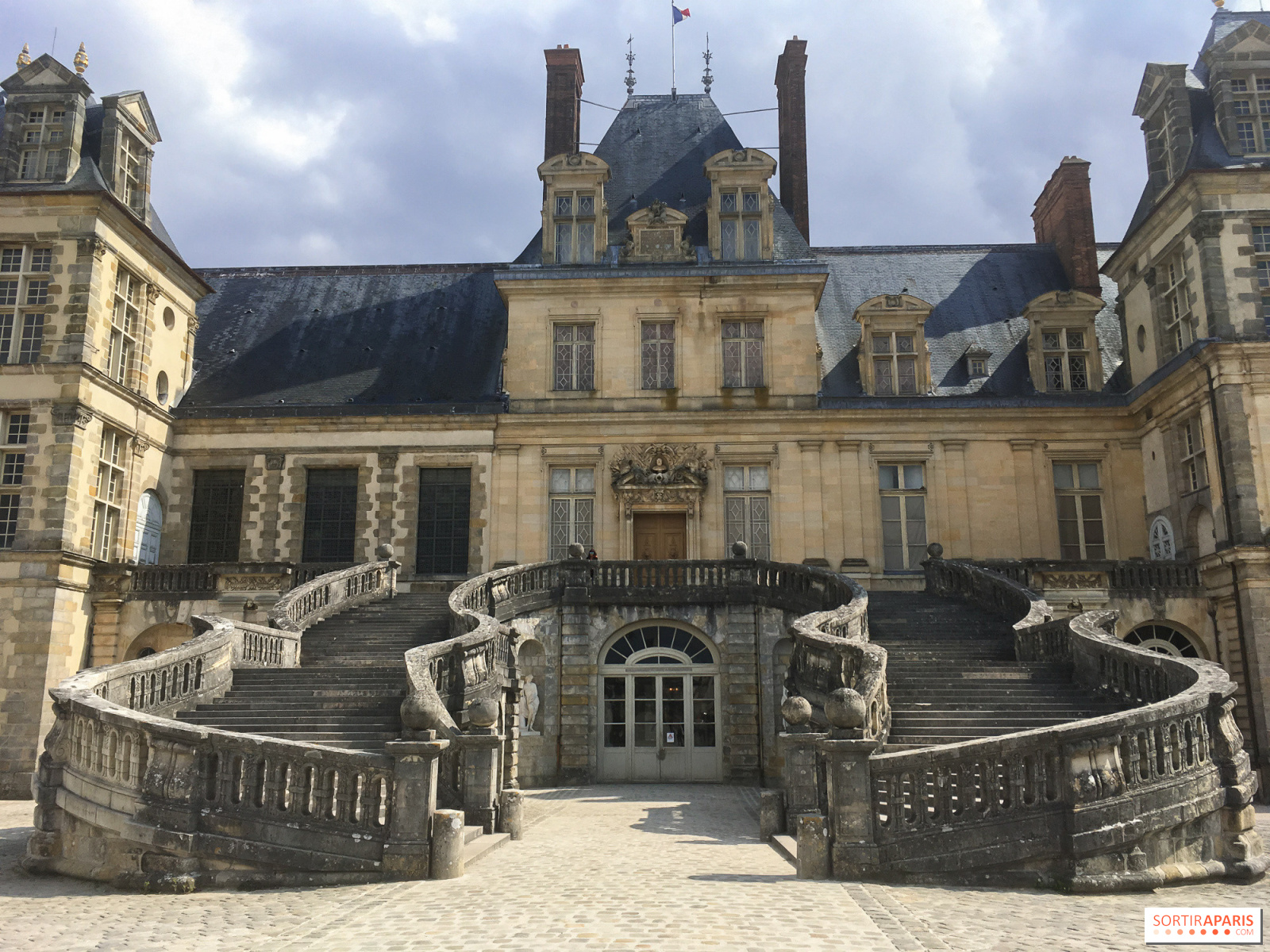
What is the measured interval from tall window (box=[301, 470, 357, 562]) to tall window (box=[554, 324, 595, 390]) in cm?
540

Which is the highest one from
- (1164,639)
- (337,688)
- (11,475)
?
(11,475)

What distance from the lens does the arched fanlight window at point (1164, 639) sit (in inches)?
843

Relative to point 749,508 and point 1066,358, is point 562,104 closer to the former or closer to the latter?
point 749,508

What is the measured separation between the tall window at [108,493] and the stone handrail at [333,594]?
5.33 m

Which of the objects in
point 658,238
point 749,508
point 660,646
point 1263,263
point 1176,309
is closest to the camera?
point 660,646

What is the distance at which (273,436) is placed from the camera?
25.5 metres

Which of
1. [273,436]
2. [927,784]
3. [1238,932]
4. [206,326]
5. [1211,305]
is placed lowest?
[1238,932]

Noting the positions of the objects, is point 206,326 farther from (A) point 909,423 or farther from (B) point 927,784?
(B) point 927,784

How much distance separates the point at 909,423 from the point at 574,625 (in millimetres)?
9623

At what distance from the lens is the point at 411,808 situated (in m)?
10.3

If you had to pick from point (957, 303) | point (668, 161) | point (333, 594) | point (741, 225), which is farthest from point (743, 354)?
point (333, 594)

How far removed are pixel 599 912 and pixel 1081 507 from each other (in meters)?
19.4

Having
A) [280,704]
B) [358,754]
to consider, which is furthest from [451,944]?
[280,704]

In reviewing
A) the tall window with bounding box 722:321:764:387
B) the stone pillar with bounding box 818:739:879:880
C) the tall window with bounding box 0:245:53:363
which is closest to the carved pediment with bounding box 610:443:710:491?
the tall window with bounding box 722:321:764:387
